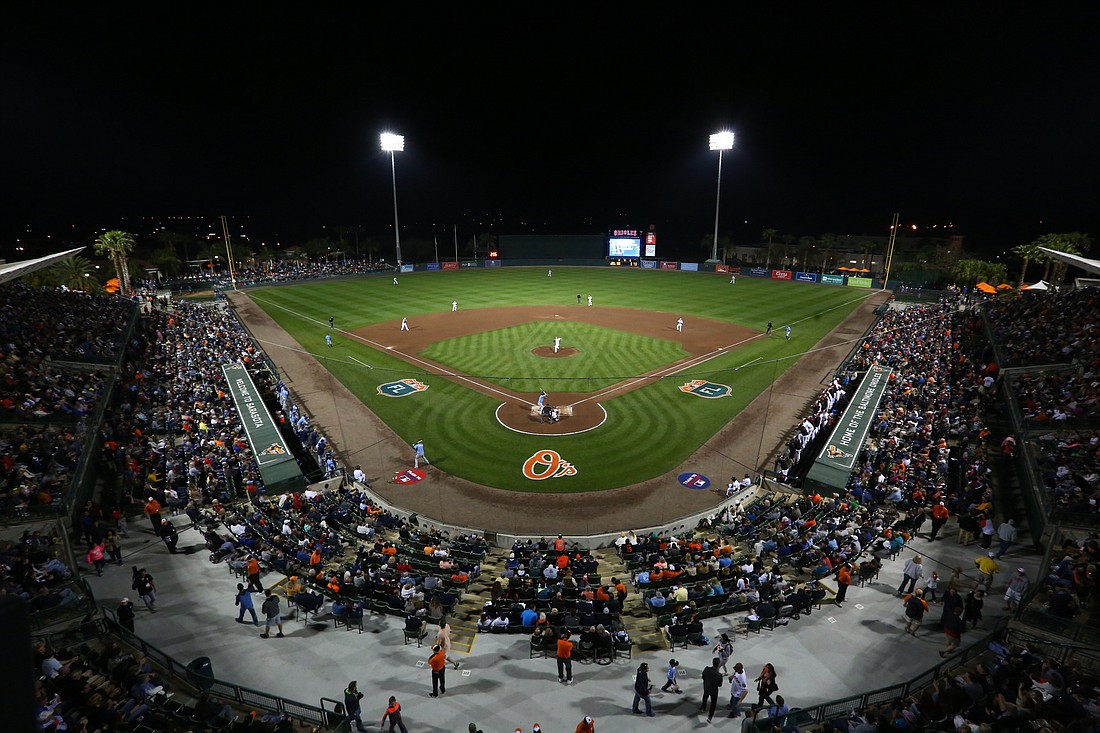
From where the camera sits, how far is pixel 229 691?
A: 1134cm

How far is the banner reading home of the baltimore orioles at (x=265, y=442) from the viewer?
73.8ft

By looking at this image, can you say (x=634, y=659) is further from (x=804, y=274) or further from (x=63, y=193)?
(x=63, y=193)

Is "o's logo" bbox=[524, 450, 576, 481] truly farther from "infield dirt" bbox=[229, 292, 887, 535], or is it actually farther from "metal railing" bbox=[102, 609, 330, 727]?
"metal railing" bbox=[102, 609, 330, 727]

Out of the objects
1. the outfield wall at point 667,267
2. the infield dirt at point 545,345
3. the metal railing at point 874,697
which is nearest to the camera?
the metal railing at point 874,697

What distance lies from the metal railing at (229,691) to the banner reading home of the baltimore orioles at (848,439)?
18319 mm

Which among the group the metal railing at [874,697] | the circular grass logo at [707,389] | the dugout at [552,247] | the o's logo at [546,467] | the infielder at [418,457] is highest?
the dugout at [552,247]

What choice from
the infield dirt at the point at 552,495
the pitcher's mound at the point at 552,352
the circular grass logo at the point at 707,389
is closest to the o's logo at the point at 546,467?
the infield dirt at the point at 552,495

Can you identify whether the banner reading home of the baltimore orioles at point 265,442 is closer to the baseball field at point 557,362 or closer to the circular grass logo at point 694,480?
the baseball field at point 557,362

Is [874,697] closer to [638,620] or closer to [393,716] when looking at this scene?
[638,620]

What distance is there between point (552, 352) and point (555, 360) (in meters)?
2.22

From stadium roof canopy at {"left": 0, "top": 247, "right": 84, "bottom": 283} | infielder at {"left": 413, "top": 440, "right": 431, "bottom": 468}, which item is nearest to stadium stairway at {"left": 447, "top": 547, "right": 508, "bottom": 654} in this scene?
infielder at {"left": 413, "top": 440, "right": 431, "bottom": 468}

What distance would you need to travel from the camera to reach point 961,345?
35.7 meters

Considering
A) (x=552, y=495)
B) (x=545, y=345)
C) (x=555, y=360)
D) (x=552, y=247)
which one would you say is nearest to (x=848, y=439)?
(x=552, y=495)

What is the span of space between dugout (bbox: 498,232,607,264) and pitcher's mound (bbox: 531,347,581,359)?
7389 centimetres
